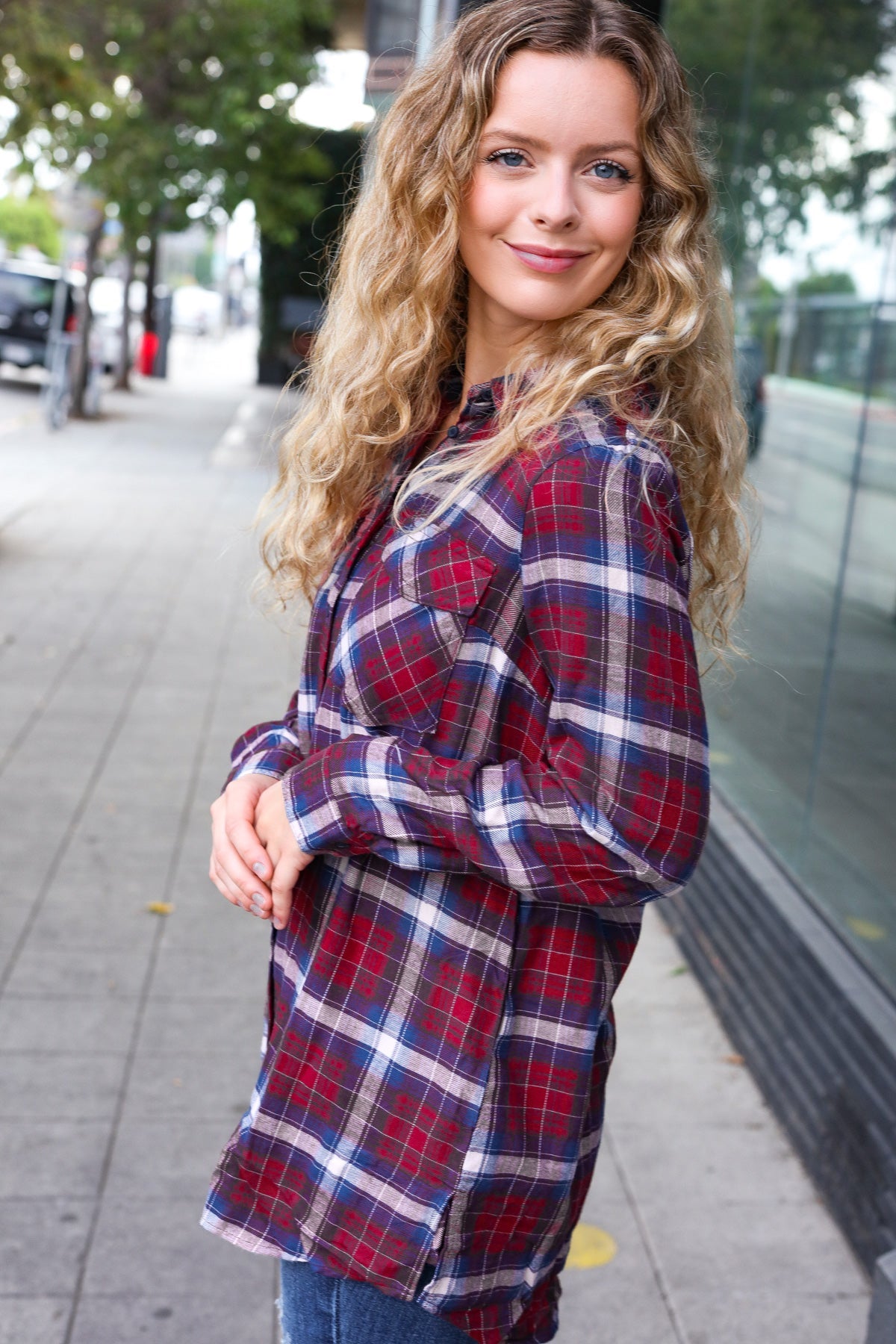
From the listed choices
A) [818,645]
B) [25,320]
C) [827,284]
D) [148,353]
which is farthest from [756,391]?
[148,353]

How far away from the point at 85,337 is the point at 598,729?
62.6ft

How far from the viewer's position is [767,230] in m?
5.23

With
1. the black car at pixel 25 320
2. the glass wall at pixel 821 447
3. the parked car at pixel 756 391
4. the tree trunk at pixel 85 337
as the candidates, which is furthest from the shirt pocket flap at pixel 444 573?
the black car at pixel 25 320

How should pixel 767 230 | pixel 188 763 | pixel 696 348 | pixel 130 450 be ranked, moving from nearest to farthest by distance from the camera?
pixel 696 348 < pixel 767 230 < pixel 188 763 < pixel 130 450

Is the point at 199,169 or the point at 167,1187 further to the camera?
the point at 199,169

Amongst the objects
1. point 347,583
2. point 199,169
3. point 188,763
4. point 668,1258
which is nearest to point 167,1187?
point 668,1258

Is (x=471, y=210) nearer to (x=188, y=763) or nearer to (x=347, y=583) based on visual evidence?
(x=347, y=583)

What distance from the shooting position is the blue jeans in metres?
1.51

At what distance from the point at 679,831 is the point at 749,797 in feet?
11.2

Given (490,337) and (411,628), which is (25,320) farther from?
(411,628)

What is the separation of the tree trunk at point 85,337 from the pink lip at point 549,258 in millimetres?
18517

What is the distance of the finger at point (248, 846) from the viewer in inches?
60.1

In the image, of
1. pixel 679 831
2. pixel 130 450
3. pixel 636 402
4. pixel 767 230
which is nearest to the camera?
pixel 679 831

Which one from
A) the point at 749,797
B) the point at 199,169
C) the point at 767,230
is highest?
the point at 199,169
